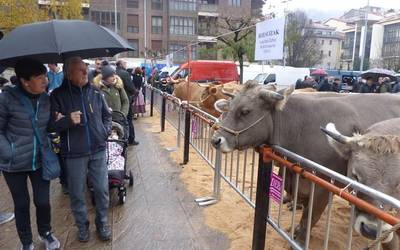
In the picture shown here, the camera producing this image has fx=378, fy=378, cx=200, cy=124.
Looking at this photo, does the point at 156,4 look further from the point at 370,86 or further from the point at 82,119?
the point at 82,119

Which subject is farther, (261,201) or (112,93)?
(112,93)

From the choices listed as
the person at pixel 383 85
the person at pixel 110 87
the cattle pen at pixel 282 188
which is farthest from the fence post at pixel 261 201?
the person at pixel 383 85

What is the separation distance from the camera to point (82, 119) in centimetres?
365

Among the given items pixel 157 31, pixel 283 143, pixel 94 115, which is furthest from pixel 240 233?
pixel 157 31

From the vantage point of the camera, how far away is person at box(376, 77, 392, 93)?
482 inches

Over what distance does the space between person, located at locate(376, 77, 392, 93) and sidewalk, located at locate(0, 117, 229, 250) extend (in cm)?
872

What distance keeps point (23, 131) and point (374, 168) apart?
2865 mm

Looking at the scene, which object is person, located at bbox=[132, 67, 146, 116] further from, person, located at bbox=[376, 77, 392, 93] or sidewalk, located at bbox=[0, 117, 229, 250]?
person, located at bbox=[376, 77, 392, 93]

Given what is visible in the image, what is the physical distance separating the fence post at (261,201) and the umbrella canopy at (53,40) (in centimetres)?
185

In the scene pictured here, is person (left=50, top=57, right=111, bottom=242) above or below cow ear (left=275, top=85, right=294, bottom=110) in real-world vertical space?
below

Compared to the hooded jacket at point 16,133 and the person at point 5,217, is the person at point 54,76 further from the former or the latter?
the hooded jacket at point 16,133

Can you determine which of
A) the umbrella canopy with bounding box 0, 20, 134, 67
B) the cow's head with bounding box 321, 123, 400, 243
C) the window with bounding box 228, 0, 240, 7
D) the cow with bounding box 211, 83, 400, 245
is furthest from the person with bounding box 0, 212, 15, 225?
the window with bounding box 228, 0, 240, 7

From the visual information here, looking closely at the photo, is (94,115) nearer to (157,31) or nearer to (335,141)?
(335,141)

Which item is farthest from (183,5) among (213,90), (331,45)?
(213,90)
